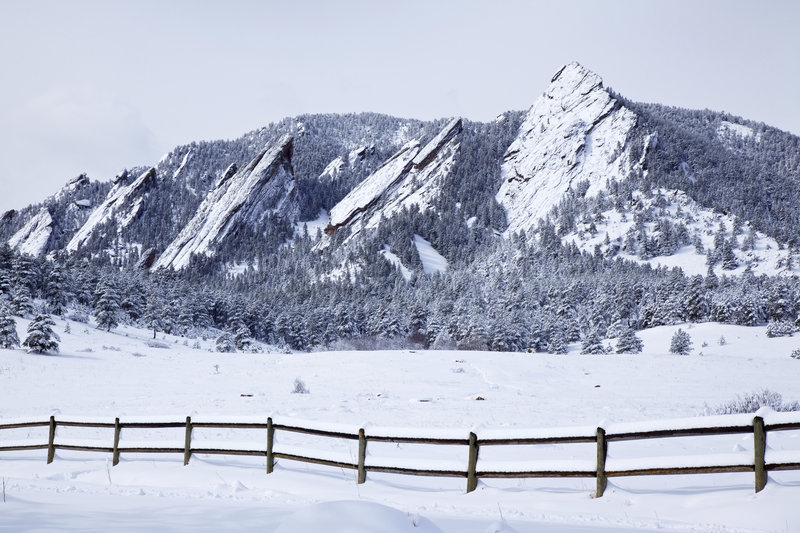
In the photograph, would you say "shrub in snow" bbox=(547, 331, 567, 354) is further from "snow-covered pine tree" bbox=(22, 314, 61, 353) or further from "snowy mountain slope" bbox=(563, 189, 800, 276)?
"snowy mountain slope" bbox=(563, 189, 800, 276)

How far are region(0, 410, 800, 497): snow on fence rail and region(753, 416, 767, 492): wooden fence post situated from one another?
0.04 ft

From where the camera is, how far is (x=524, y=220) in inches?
7151

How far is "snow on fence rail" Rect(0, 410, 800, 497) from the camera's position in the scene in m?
7.13

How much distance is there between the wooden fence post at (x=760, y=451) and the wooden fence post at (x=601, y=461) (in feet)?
6.66

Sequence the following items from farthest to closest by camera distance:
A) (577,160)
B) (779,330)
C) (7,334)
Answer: (577,160) < (779,330) < (7,334)

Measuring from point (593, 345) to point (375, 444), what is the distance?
5665cm

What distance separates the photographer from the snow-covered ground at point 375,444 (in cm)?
653

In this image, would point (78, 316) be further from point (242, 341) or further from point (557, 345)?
point (557, 345)

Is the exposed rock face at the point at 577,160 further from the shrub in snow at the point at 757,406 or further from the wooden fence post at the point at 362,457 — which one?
the wooden fence post at the point at 362,457

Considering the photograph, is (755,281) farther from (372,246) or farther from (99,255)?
(99,255)

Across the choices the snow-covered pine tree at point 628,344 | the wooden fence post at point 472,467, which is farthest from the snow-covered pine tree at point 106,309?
the snow-covered pine tree at point 628,344

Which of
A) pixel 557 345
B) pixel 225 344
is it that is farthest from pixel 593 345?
pixel 225 344

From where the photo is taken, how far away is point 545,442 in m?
8.34

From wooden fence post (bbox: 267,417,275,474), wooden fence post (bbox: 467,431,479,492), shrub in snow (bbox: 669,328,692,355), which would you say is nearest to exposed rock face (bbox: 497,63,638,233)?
shrub in snow (bbox: 669,328,692,355)
